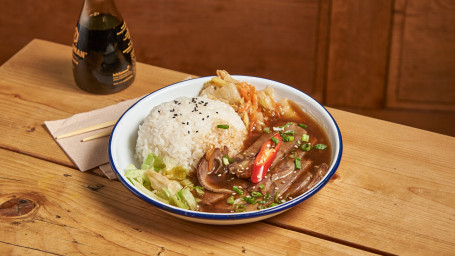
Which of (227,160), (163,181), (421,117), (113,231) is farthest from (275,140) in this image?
(421,117)

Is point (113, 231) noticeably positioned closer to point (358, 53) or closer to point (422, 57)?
point (358, 53)

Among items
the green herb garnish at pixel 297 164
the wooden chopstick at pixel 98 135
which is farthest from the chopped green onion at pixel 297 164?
the wooden chopstick at pixel 98 135

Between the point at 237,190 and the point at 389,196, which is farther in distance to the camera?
the point at 389,196

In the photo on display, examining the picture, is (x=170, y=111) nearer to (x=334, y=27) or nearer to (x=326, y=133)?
(x=326, y=133)

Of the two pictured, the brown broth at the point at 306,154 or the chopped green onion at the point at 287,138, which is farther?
the chopped green onion at the point at 287,138

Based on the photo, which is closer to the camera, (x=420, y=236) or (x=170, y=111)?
(x=420, y=236)

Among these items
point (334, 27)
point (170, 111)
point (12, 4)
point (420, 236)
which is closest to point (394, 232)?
point (420, 236)

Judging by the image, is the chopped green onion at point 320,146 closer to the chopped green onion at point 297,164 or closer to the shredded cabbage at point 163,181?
the chopped green onion at point 297,164
